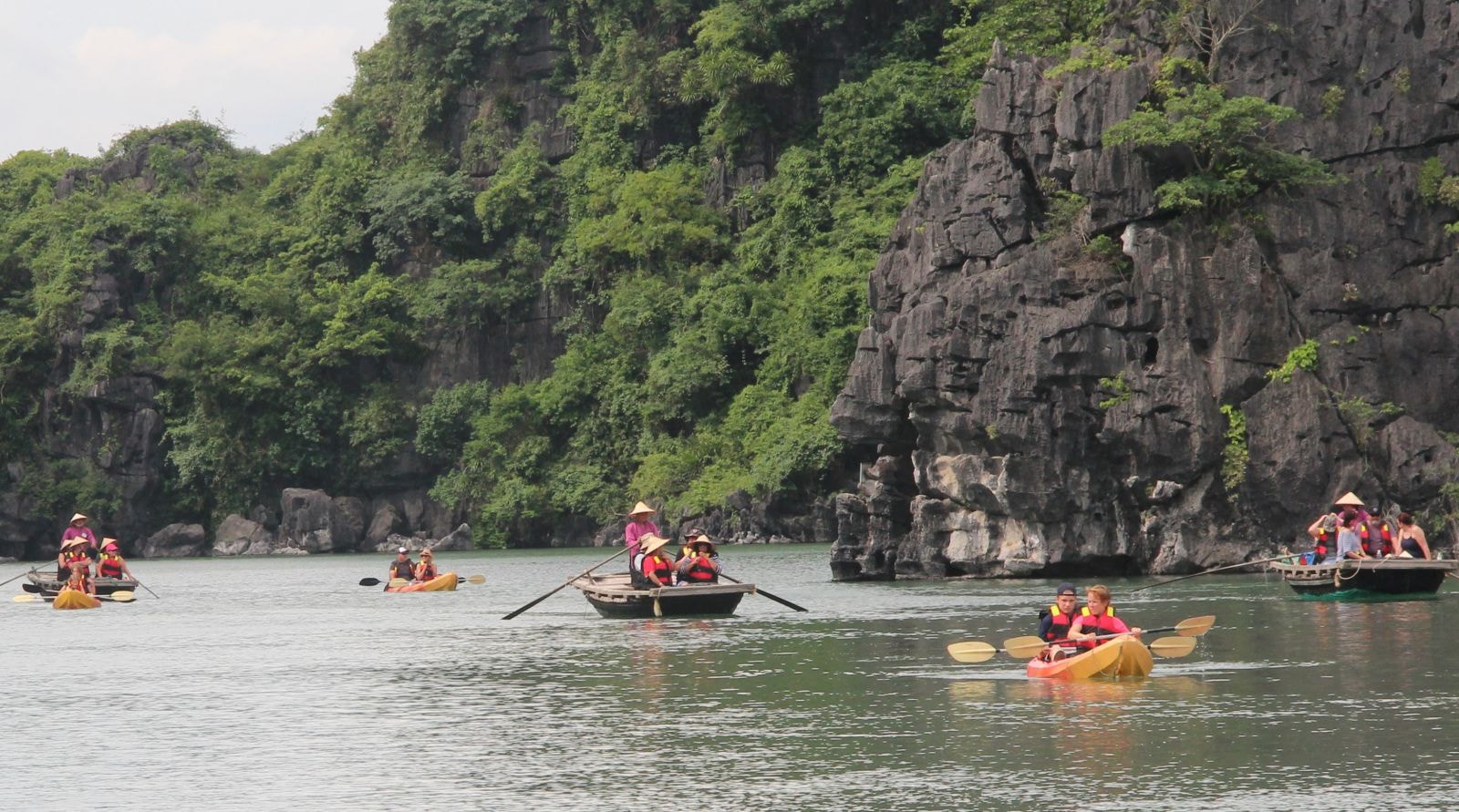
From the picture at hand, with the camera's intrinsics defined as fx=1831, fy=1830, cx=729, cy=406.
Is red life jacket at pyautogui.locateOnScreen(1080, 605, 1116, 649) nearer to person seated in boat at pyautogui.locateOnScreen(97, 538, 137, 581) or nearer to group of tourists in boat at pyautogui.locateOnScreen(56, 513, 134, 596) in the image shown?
group of tourists in boat at pyautogui.locateOnScreen(56, 513, 134, 596)

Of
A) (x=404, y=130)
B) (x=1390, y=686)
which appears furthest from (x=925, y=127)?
(x=1390, y=686)

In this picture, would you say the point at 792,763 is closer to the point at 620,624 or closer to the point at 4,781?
the point at 4,781

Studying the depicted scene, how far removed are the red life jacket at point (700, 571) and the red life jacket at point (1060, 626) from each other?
36.5ft

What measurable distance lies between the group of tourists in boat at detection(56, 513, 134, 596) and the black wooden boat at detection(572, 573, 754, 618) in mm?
14103

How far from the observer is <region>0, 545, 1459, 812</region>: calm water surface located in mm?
14586

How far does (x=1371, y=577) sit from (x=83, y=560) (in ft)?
88.6

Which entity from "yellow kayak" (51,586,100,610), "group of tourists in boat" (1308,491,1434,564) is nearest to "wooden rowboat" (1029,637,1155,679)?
"group of tourists in boat" (1308,491,1434,564)

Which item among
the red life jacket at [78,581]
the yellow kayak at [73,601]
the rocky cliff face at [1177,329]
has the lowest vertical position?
the yellow kayak at [73,601]

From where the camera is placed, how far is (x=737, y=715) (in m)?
18.9

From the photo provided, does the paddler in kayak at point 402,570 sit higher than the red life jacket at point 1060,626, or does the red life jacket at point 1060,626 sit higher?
the paddler in kayak at point 402,570

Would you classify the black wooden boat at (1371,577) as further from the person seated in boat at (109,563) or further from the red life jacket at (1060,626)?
the person seated in boat at (109,563)

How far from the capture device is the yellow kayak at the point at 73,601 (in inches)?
1564

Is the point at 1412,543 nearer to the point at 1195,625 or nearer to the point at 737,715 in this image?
the point at 1195,625

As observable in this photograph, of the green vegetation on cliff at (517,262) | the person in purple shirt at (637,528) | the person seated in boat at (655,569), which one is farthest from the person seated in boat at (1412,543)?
the green vegetation on cliff at (517,262)
